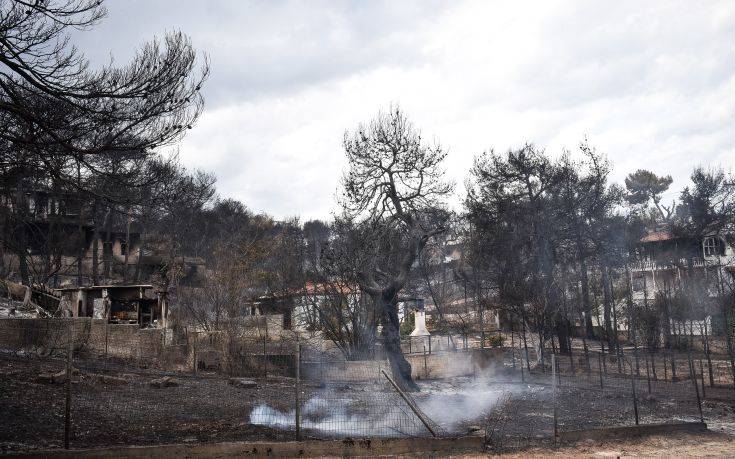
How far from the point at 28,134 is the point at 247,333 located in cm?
2150

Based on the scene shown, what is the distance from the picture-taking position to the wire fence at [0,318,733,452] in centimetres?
1207

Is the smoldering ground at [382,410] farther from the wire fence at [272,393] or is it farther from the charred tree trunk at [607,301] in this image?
the charred tree trunk at [607,301]

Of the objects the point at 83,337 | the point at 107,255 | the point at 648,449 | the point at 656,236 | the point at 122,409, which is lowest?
Answer: the point at 648,449

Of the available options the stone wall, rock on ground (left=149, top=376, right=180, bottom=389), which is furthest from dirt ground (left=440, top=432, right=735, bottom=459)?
the stone wall

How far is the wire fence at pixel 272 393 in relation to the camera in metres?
12.1

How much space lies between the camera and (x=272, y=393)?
1784 centimetres

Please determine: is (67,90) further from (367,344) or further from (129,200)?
(367,344)

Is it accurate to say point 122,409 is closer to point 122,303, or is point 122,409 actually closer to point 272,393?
point 272,393

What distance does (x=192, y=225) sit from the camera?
5256 cm

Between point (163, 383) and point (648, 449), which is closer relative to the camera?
point (648, 449)

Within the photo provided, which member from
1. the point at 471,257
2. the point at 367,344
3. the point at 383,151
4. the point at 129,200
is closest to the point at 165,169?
the point at 129,200

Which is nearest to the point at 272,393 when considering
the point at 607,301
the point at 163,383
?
the point at 163,383

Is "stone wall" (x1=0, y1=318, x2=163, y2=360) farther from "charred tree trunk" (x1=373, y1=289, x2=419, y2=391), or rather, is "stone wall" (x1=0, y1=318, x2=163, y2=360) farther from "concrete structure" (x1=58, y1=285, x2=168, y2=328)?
"charred tree trunk" (x1=373, y1=289, x2=419, y2=391)

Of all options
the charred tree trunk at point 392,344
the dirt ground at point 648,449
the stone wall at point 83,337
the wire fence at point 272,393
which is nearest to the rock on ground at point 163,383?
the wire fence at point 272,393
